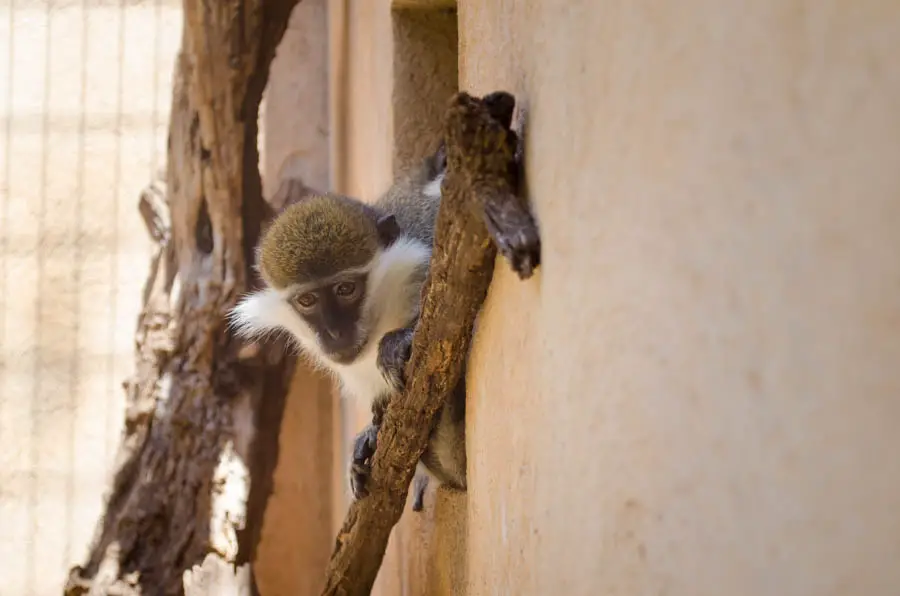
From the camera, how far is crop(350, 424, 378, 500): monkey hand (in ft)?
7.59

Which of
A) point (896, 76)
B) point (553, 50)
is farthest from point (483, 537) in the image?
point (896, 76)

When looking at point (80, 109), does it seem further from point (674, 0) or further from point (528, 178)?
point (674, 0)

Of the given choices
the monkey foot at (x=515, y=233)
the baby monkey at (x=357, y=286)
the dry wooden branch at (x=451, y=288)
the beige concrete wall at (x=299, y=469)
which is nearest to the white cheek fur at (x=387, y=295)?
the baby monkey at (x=357, y=286)

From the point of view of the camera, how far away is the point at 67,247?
507 centimetres

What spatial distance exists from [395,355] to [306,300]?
394mm

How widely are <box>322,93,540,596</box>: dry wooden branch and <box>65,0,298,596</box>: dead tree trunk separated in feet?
4.90

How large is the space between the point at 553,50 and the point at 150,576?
300cm

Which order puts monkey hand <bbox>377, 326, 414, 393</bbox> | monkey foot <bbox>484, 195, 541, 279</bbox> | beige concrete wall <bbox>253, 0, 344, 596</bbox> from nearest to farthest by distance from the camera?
1. monkey foot <bbox>484, 195, 541, 279</bbox>
2. monkey hand <bbox>377, 326, 414, 393</bbox>
3. beige concrete wall <bbox>253, 0, 344, 596</bbox>

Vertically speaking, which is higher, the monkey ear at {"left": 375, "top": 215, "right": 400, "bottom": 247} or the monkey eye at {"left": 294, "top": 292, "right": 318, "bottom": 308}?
the monkey ear at {"left": 375, "top": 215, "right": 400, "bottom": 247}

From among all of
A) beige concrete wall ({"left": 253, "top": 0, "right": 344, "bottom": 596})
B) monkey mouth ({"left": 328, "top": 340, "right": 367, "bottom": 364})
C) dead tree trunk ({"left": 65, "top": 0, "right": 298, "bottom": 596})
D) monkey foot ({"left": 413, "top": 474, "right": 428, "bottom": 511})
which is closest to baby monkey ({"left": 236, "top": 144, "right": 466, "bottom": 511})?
monkey mouth ({"left": 328, "top": 340, "right": 367, "bottom": 364})

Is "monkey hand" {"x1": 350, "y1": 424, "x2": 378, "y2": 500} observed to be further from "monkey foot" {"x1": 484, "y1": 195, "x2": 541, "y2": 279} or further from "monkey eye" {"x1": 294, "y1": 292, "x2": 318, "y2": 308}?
"monkey foot" {"x1": 484, "y1": 195, "x2": 541, "y2": 279}

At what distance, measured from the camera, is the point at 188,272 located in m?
4.05

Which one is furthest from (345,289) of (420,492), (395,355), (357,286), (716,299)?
(716,299)

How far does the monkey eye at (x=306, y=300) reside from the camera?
2391 mm
